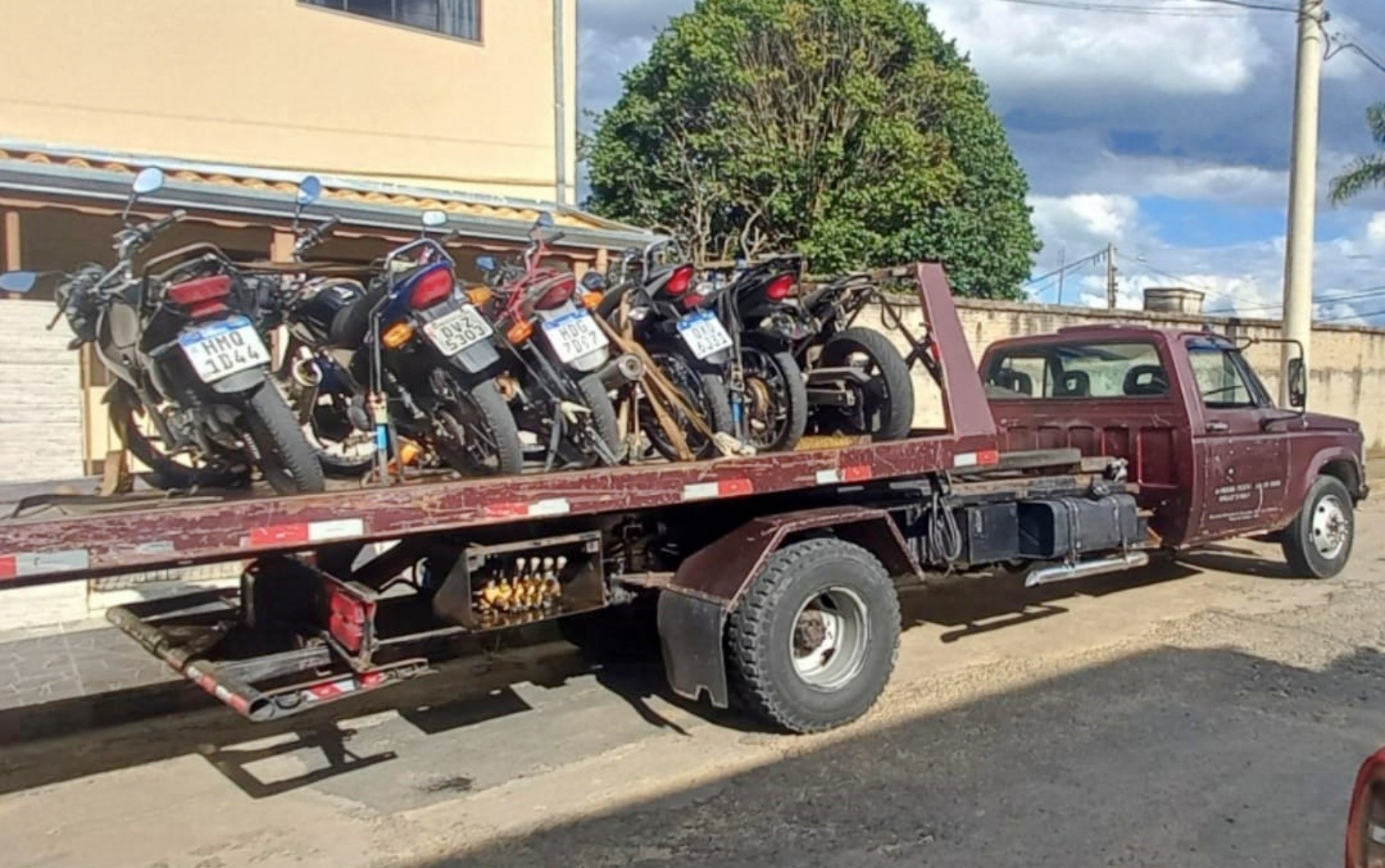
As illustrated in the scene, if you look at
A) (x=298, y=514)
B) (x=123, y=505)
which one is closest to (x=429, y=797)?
(x=298, y=514)

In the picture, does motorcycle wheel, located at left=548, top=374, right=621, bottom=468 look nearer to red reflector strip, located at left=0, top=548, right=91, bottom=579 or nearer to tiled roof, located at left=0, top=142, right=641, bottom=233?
red reflector strip, located at left=0, top=548, right=91, bottom=579

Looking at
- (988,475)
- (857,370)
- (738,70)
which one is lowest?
(988,475)

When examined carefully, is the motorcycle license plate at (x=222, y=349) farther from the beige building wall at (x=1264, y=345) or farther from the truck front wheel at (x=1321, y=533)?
the beige building wall at (x=1264, y=345)

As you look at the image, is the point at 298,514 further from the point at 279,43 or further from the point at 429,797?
the point at 279,43

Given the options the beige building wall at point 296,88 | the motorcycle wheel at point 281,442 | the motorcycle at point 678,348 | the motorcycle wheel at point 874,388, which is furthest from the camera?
the beige building wall at point 296,88

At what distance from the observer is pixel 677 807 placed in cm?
450

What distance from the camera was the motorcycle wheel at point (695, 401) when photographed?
19.6ft

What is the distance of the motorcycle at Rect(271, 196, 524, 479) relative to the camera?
4977mm

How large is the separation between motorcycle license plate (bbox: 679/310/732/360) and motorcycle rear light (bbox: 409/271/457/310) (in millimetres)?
1425

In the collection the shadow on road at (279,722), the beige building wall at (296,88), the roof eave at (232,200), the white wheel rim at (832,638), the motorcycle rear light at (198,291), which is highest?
the beige building wall at (296,88)

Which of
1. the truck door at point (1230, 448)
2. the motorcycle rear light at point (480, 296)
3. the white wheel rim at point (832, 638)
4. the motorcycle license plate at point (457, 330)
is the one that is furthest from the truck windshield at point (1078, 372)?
the motorcycle license plate at point (457, 330)

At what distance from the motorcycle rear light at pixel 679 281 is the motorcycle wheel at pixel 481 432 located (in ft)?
3.81

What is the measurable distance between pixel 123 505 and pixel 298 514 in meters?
0.88

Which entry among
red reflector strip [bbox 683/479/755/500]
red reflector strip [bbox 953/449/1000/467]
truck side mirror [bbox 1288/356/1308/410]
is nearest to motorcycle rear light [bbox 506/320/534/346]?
red reflector strip [bbox 683/479/755/500]
